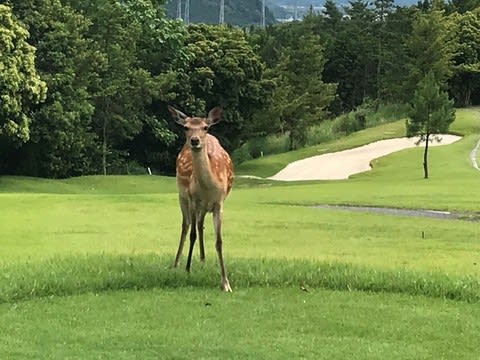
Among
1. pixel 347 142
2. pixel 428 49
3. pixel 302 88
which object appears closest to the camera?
pixel 347 142

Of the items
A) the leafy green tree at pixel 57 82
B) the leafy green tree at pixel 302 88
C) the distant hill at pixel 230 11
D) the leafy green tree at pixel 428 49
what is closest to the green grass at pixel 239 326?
the leafy green tree at pixel 57 82

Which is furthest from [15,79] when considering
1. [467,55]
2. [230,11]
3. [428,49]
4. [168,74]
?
[230,11]

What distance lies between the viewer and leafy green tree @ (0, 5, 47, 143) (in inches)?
1229

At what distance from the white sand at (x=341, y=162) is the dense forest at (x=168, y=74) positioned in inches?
186

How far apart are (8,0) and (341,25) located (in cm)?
4953

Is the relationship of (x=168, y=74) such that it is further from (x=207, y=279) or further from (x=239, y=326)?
(x=239, y=326)

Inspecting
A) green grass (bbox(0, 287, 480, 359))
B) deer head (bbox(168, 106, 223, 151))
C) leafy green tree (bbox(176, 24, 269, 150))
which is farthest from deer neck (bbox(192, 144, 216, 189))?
leafy green tree (bbox(176, 24, 269, 150))

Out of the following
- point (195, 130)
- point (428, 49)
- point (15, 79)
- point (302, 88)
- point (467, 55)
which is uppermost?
point (467, 55)

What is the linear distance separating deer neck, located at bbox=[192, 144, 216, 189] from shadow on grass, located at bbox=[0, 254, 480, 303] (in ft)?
A: 3.86

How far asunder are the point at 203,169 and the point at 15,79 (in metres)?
24.2

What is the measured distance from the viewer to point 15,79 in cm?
3131

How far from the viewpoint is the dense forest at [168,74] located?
3281 centimetres

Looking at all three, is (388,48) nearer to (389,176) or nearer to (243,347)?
(389,176)

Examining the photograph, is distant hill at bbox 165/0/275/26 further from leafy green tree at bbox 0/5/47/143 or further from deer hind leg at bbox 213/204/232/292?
deer hind leg at bbox 213/204/232/292
